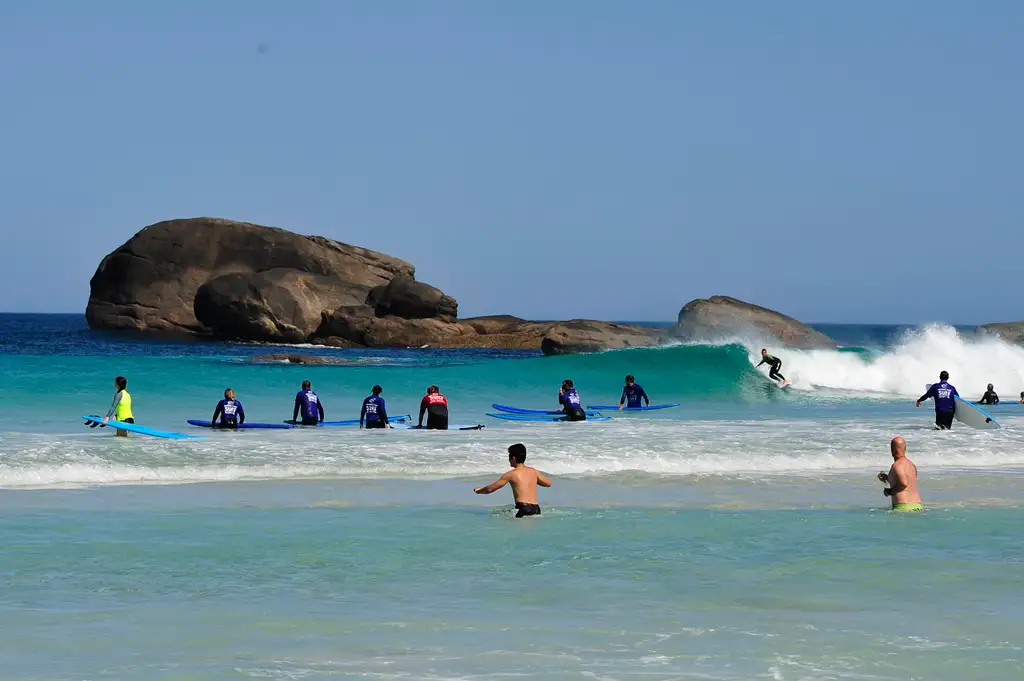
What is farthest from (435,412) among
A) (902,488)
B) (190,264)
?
(190,264)

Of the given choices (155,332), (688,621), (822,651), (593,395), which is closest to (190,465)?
(688,621)

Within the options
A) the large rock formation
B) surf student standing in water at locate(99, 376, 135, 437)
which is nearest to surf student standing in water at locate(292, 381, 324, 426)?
surf student standing in water at locate(99, 376, 135, 437)

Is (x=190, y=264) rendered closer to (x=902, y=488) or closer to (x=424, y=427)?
(x=424, y=427)

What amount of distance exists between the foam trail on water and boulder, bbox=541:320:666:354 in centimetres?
1771

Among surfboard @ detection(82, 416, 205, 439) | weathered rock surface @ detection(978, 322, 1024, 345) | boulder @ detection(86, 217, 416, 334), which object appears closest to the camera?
surfboard @ detection(82, 416, 205, 439)

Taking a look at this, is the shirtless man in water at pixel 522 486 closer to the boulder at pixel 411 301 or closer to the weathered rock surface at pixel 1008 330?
the boulder at pixel 411 301

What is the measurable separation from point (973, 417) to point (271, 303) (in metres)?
73.4

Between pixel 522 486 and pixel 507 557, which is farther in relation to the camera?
pixel 522 486

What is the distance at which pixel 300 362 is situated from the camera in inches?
2109

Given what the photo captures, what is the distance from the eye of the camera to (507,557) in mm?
10211

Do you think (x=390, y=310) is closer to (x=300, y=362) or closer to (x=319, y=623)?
(x=300, y=362)

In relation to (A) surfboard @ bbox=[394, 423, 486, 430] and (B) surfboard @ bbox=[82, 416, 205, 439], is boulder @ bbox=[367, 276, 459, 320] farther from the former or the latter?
(B) surfboard @ bbox=[82, 416, 205, 439]

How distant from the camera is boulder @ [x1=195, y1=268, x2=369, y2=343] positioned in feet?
294

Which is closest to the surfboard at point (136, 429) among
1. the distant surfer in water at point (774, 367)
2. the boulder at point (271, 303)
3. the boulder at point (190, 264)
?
the distant surfer in water at point (774, 367)
